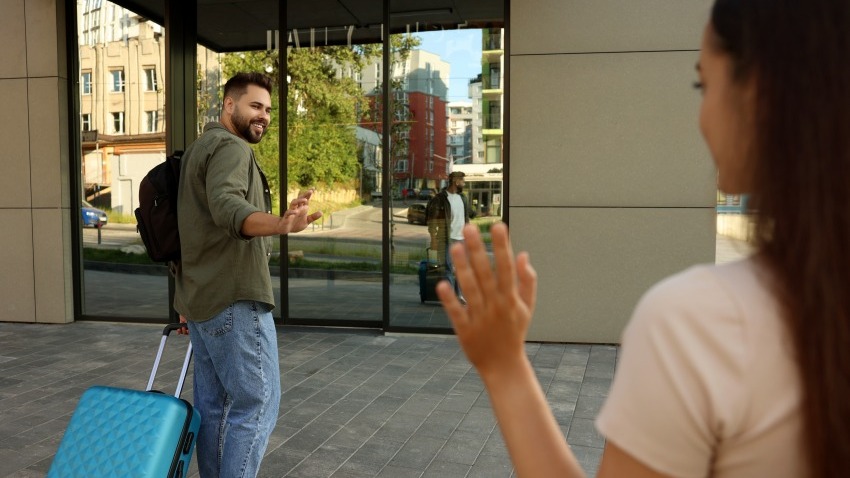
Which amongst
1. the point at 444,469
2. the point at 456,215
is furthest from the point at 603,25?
the point at 444,469

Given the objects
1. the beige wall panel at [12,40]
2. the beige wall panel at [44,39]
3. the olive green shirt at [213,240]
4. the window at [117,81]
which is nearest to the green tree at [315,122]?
the window at [117,81]

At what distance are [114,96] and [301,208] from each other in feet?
22.5

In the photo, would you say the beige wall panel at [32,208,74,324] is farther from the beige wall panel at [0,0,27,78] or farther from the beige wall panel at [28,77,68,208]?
the beige wall panel at [0,0,27,78]

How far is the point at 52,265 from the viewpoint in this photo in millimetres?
8086

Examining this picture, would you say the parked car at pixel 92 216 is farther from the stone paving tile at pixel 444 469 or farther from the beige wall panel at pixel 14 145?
the stone paving tile at pixel 444 469

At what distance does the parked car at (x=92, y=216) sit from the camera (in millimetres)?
8344

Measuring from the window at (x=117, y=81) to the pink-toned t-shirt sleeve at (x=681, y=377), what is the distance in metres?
8.72

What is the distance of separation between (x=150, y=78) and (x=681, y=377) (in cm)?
858

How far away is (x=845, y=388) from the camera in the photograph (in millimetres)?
753

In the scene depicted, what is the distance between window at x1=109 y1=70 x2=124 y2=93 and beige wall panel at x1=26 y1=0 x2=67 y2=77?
0.55 m

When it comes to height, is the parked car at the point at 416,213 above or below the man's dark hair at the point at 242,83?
below

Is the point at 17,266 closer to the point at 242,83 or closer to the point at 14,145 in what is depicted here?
the point at 14,145

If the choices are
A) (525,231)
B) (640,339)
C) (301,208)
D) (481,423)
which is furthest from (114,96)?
(640,339)

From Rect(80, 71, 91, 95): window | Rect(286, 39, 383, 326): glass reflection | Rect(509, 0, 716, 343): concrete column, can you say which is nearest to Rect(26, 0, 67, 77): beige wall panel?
Rect(80, 71, 91, 95): window
